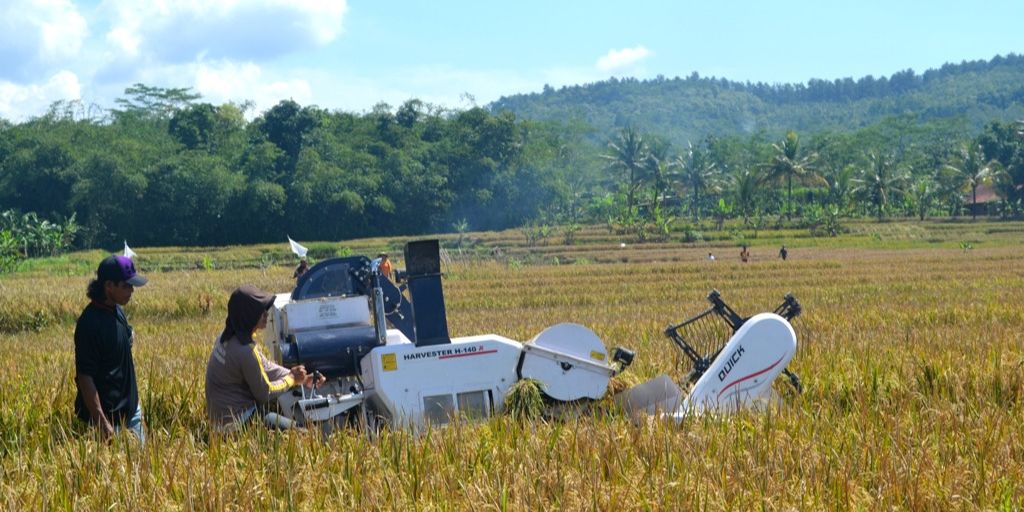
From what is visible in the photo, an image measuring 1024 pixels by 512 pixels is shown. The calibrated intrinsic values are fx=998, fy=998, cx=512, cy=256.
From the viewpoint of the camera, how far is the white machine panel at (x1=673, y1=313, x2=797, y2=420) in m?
6.36

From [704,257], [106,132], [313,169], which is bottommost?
[704,257]

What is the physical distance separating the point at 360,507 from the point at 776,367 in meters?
3.16

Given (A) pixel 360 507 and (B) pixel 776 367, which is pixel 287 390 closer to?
(A) pixel 360 507

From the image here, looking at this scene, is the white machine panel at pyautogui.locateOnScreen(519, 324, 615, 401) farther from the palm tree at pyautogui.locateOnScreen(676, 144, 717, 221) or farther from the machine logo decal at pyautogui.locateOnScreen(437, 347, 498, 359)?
the palm tree at pyautogui.locateOnScreen(676, 144, 717, 221)

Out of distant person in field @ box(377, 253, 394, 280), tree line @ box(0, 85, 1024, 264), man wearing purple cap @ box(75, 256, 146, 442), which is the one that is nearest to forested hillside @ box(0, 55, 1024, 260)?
tree line @ box(0, 85, 1024, 264)

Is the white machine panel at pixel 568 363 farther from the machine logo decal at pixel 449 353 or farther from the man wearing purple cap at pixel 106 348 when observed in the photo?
the man wearing purple cap at pixel 106 348

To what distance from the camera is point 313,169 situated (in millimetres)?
67062

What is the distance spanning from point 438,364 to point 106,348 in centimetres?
196

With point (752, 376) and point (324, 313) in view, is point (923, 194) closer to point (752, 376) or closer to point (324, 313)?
point (752, 376)

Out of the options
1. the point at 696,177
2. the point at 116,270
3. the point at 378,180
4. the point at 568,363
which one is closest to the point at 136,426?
the point at 116,270

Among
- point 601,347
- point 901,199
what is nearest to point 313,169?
point 901,199

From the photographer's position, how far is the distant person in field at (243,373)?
575cm

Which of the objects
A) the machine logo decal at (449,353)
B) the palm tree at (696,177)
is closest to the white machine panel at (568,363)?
the machine logo decal at (449,353)

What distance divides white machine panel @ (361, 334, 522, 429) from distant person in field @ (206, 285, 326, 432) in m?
0.50
